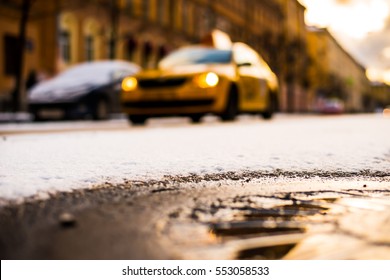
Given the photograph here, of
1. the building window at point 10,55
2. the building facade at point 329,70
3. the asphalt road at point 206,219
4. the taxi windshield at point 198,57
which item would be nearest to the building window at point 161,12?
the building window at point 10,55

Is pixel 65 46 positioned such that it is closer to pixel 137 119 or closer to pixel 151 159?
pixel 137 119

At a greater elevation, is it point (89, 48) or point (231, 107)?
point (89, 48)

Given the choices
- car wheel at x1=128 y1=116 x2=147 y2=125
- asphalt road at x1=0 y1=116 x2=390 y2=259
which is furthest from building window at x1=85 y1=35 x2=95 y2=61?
asphalt road at x1=0 y1=116 x2=390 y2=259

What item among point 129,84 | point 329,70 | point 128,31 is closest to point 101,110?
point 129,84

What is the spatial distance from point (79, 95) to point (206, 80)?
356cm

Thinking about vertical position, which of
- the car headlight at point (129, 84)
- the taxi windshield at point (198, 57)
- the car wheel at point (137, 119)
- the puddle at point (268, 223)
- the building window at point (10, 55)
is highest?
the building window at point (10, 55)

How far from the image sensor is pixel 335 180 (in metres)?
3.52

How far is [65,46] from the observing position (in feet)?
85.2

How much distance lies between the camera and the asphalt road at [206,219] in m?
1.90

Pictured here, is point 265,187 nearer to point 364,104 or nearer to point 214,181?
point 214,181

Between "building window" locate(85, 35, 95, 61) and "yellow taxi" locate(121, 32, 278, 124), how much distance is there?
52.1 feet

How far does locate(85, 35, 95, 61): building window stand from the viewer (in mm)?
27484

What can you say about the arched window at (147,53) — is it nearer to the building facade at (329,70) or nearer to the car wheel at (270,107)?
the car wheel at (270,107)

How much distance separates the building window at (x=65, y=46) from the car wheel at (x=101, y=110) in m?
12.4
